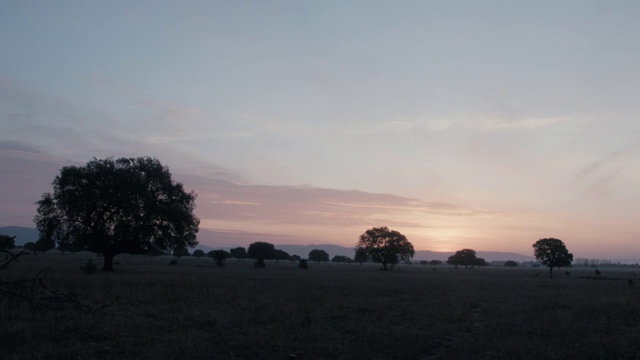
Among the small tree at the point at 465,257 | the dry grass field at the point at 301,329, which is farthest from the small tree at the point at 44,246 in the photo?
the small tree at the point at 465,257

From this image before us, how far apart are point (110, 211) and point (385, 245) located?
80247mm

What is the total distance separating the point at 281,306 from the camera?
81.4ft

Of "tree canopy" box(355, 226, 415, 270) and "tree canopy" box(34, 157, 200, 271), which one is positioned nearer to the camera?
"tree canopy" box(34, 157, 200, 271)

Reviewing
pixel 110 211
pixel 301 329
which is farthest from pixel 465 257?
pixel 301 329

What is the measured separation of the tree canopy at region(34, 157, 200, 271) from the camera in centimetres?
5150

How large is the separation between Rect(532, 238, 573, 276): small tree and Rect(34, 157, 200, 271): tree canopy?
8638cm

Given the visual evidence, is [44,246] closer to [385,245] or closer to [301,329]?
[301,329]

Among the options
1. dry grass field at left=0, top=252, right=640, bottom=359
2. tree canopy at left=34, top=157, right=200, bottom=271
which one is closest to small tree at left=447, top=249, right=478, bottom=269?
tree canopy at left=34, top=157, right=200, bottom=271

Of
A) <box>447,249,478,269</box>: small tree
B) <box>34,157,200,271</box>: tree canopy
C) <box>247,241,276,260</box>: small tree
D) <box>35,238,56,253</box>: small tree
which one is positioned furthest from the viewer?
<box>447,249,478,269</box>: small tree

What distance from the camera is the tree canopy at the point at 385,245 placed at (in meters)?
123

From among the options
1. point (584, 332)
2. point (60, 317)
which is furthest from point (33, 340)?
point (584, 332)

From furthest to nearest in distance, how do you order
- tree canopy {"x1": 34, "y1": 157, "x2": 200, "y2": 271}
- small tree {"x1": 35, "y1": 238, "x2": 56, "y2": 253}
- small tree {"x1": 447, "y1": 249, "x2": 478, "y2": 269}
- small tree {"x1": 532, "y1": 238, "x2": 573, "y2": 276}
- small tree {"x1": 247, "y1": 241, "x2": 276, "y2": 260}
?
1. small tree {"x1": 447, "y1": 249, "x2": 478, "y2": 269}
2. small tree {"x1": 247, "y1": 241, "x2": 276, "y2": 260}
3. small tree {"x1": 532, "y1": 238, "x2": 573, "y2": 276}
4. tree canopy {"x1": 34, "y1": 157, "x2": 200, "y2": 271}
5. small tree {"x1": 35, "y1": 238, "x2": 56, "y2": 253}

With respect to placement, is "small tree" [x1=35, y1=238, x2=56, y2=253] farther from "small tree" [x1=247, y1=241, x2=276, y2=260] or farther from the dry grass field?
"small tree" [x1=247, y1=241, x2=276, y2=260]

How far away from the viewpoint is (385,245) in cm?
12344
